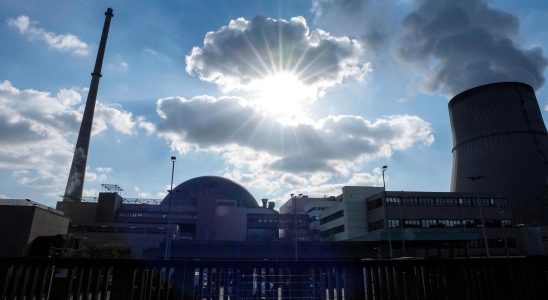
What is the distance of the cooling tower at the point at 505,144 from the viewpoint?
196 feet

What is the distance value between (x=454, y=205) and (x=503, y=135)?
15.6 metres

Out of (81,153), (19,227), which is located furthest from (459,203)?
(81,153)

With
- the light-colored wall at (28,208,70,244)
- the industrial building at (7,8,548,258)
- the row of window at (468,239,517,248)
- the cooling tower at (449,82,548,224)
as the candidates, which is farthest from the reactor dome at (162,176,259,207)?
the light-colored wall at (28,208,70,244)

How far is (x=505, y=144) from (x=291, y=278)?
2528 inches

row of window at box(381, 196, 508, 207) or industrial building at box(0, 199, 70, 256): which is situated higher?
row of window at box(381, 196, 508, 207)

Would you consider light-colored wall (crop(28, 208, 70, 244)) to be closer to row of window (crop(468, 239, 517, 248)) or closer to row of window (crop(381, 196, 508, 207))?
row of window (crop(381, 196, 508, 207))

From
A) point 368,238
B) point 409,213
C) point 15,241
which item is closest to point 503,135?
point 409,213

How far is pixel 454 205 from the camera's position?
218 feet

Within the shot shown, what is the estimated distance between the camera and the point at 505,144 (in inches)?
2356

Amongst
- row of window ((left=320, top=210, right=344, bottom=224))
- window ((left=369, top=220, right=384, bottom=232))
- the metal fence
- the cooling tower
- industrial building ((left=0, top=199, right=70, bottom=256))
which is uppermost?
the cooling tower

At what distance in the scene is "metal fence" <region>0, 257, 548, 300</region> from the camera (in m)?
8.89

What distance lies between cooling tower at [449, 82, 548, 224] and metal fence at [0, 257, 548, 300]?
57.5 metres

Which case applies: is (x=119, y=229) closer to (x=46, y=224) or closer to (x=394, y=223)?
(x=46, y=224)

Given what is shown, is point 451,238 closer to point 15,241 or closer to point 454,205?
point 454,205
